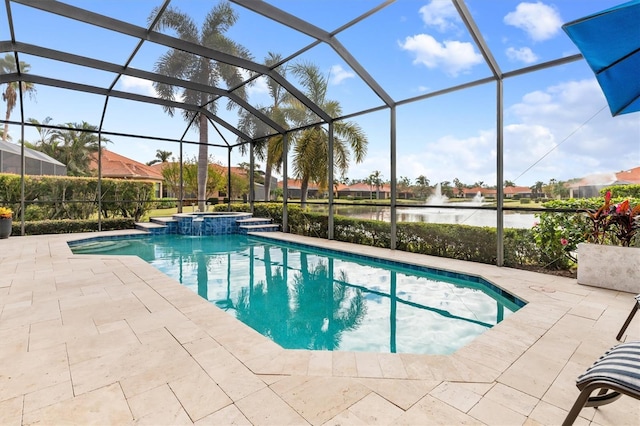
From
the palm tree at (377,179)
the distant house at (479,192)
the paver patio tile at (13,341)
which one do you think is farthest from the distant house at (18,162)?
the distant house at (479,192)

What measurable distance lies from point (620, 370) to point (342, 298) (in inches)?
142

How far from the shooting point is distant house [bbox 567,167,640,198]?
509 cm

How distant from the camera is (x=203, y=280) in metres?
5.70

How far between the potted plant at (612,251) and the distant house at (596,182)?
25.6 inches

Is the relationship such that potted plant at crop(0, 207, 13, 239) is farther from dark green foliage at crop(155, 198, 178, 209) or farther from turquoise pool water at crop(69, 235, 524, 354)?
dark green foliage at crop(155, 198, 178, 209)

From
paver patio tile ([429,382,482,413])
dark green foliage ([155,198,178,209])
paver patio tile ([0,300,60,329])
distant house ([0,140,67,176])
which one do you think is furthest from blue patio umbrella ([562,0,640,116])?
distant house ([0,140,67,176])

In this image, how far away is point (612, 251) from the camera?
436 centimetres

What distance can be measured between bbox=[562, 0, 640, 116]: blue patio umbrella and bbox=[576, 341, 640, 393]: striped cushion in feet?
6.07

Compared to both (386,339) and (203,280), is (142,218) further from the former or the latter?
(386,339)

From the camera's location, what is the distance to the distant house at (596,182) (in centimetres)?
509

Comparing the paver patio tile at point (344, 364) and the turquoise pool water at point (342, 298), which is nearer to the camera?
the paver patio tile at point (344, 364)

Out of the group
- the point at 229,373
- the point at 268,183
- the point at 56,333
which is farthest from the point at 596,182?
the point at 268,183

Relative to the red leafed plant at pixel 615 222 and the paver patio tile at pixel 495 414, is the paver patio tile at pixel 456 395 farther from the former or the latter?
the red leafed plant at pixel 615 222

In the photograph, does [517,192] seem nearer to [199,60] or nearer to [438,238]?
[438,238]
